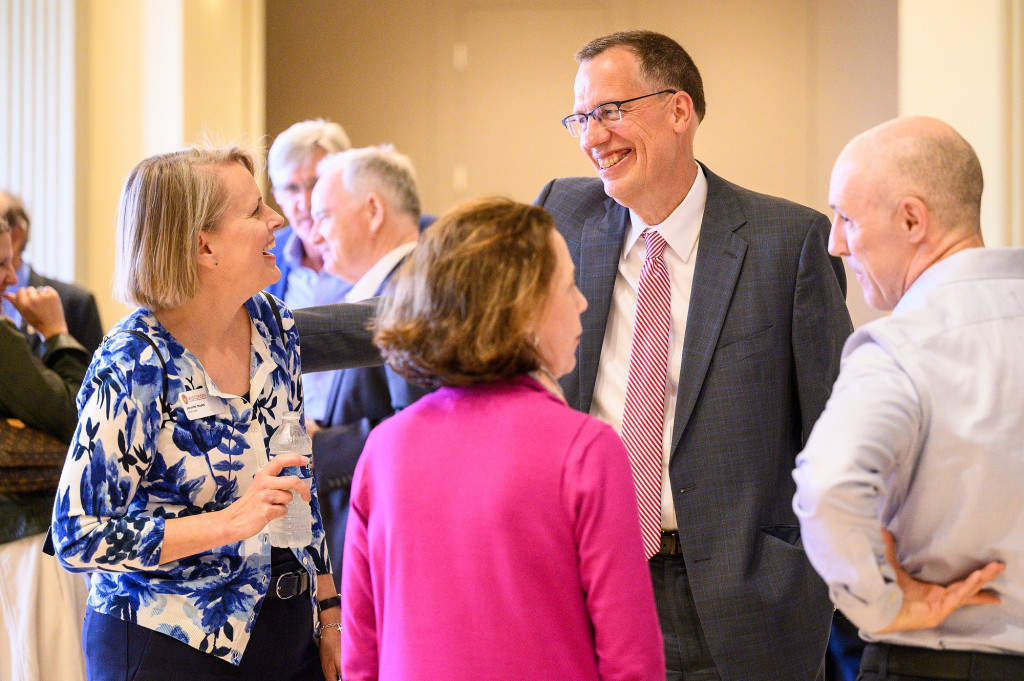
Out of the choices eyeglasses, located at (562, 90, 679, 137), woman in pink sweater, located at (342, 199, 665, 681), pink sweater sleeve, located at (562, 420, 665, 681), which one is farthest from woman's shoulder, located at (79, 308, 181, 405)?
eyeglasses, located at (562, 90, 679, 137)

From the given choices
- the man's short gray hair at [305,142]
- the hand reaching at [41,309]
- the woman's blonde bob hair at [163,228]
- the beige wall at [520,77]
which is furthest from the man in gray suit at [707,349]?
the beige wall at [520,77]

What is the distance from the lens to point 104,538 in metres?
1.61

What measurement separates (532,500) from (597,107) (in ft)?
4.27

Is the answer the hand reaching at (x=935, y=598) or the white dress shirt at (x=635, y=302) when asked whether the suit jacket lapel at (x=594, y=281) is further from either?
the hand reaching at (x=935, y=598)

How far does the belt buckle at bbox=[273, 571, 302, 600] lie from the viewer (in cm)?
183

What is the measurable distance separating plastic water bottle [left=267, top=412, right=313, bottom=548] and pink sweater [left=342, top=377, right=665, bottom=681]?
1.86ft

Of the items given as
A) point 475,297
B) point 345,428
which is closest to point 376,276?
point 345,428

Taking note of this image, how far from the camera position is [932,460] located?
1.40 meters

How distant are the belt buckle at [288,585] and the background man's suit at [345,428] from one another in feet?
4.02

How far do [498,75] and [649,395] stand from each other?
3895 mm

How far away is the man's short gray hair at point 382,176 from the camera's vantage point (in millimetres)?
3504

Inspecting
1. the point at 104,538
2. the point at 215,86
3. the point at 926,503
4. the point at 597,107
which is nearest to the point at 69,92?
the point at 215,86

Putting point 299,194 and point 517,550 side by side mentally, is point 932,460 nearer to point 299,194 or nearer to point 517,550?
point 517,550

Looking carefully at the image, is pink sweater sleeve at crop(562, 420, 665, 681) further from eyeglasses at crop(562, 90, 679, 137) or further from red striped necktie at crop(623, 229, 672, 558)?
eyeglasses at crop(562, 90, 679, 137)
